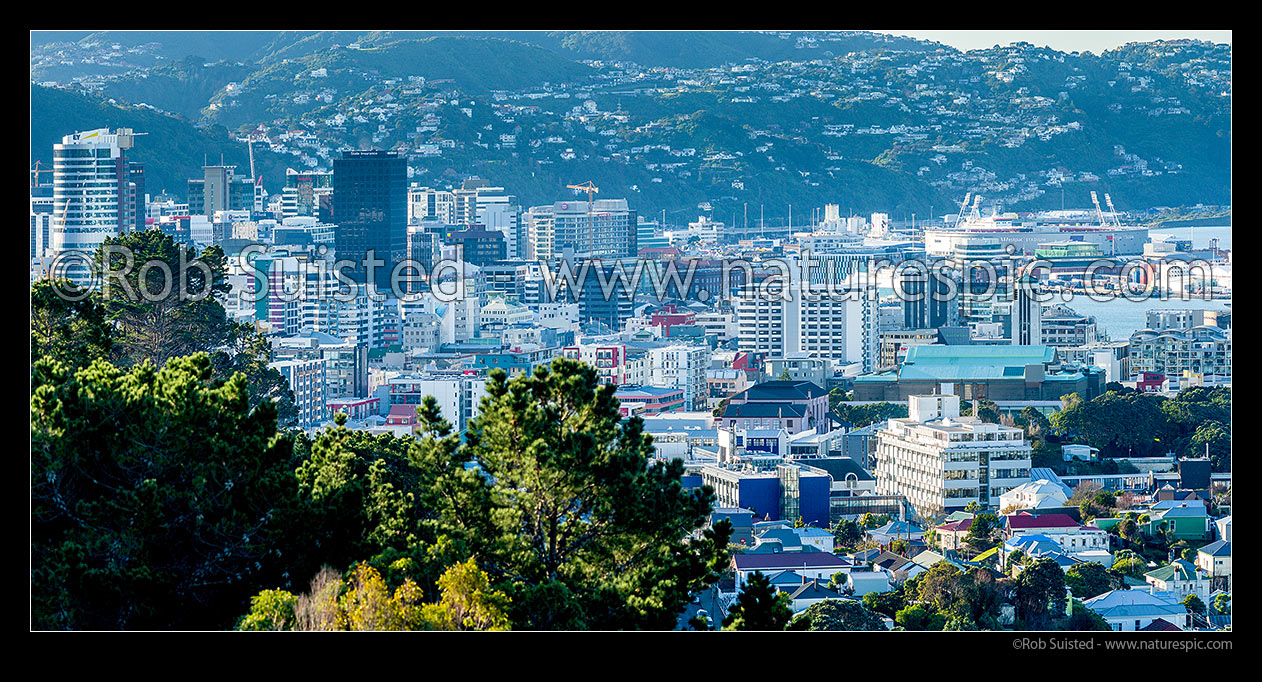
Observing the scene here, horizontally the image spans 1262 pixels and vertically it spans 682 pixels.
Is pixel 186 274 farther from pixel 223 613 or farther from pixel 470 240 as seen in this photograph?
pixel 470 240

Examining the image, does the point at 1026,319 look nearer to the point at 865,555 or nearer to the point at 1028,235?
→ the point at 865,555

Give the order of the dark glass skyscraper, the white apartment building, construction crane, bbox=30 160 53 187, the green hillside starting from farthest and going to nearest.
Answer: the green hillside < construction crane, bbox=30 160 53 187 < the dark glass skyscraper < the white apartment building

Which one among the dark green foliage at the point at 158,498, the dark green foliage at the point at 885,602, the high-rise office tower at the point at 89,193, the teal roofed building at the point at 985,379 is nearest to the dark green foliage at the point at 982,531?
the dark green foliage at the point at 885,602

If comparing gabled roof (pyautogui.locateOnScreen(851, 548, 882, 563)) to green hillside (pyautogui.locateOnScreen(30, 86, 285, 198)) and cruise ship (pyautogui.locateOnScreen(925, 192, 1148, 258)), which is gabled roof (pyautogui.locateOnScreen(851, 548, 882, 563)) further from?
green hillside (pyautogui.locateOnScreen(30, 86, 285, 198))

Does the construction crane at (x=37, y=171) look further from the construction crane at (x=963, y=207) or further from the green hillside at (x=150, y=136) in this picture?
the construction crane at (x=963, y=207)

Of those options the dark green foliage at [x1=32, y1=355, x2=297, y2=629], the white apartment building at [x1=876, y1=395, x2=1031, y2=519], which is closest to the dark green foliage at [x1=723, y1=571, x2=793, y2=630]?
the dark green foliage at [x1=32, y1=355, x2=297, y2=629]

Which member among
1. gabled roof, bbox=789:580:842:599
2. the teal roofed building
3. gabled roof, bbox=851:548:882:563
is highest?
the teal roofed building

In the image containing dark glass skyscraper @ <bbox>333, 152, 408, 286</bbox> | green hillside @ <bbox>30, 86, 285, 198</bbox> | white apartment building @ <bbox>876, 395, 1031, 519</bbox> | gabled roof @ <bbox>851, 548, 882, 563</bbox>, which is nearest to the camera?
gabled roof @ <bbox>851, 548, 882, 563</bbox>
